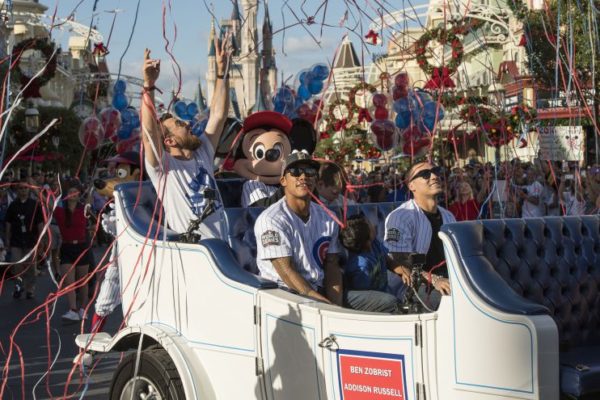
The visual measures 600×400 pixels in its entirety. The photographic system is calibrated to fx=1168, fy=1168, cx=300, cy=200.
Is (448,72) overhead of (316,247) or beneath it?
overhead

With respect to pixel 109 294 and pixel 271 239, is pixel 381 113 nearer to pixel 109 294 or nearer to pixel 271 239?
pixel 109 294

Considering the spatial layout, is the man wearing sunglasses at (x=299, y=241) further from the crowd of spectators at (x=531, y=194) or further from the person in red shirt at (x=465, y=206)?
the crowd of spectators at (x=531, y=194)

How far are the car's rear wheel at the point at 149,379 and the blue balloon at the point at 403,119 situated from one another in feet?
42.2

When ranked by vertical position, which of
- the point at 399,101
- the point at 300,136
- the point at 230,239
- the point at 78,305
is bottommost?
Result: the point at 78,305

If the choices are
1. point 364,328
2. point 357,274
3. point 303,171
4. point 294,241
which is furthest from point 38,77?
point 364,328

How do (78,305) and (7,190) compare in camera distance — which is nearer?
(78,305)

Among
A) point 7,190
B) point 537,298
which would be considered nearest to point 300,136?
point 537,298

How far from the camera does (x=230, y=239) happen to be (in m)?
6.69

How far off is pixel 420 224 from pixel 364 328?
1819 mm

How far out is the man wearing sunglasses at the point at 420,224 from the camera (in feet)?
20.6

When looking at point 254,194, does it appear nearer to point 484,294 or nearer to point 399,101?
point 484,294

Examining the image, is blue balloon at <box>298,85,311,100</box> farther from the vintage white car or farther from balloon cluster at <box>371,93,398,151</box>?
the vintage white car

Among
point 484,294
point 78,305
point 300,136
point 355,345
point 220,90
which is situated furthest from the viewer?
point 78,305

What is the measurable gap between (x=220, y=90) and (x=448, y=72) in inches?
447
